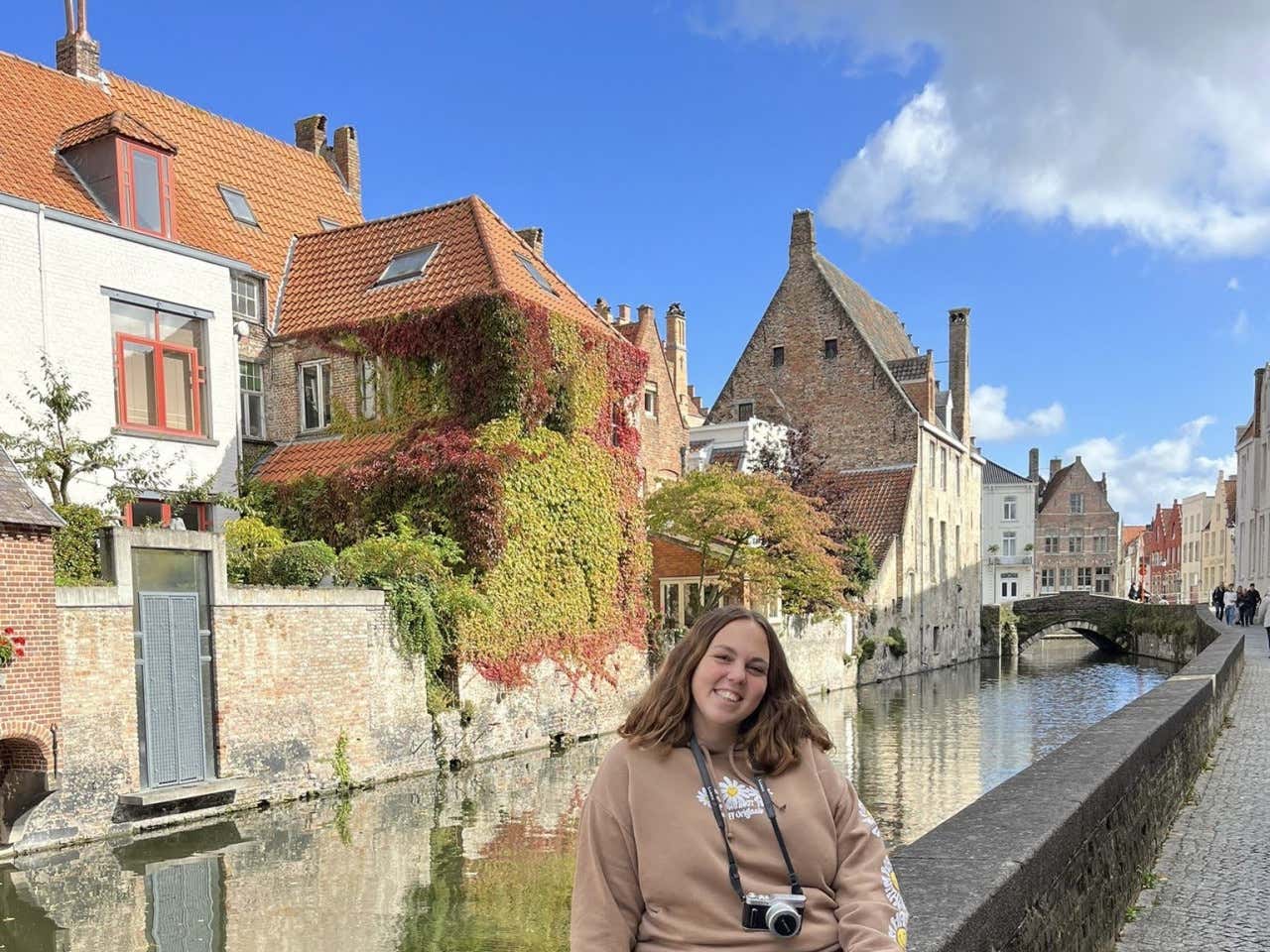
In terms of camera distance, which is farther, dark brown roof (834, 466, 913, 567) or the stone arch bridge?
the stone arch bridge

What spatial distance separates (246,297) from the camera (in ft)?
65.8

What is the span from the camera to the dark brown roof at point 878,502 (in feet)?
111

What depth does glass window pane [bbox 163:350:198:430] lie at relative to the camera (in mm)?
17344

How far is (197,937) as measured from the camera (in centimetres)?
839

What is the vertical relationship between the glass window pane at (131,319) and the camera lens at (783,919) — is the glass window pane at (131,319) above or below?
above

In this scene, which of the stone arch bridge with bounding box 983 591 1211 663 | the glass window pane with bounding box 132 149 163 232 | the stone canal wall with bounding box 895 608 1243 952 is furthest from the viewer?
the stone arch bridge with bounding box 983 591 1211 663

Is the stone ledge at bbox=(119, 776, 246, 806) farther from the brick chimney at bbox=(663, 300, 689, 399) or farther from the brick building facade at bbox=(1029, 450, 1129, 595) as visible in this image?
the brick building facade at bbox=(1029, 450, 1129, 595)

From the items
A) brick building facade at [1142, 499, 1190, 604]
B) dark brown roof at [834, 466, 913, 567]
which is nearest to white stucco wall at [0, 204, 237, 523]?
dark brown roof at [834, 466, 913, 567]

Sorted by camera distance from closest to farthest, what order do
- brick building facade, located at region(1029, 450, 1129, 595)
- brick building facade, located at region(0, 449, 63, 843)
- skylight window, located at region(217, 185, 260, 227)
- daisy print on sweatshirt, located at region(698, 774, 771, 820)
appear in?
1. daisy print on sweatshirt, located at region(698, 774, 771, 820)
2. brick building facade, located at region(0, 449, 63, 843)
3. skylight window, located at region(217, 185, 260, 227)
4. brick building facade, located at region(1029, 450, 1129, 595)

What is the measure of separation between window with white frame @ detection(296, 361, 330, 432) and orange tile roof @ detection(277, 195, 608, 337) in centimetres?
68

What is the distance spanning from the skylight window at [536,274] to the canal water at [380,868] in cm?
831

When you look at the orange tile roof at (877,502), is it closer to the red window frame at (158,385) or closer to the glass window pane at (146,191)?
the red window frame at (158,385)

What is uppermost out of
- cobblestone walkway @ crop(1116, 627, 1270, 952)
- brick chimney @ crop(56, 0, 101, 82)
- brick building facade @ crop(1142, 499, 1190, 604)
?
brick chimney @ crop(56, 0, 101, 82)

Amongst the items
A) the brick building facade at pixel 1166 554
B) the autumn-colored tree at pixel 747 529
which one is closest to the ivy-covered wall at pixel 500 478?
the autumn-colored tree at pixel 747 529
